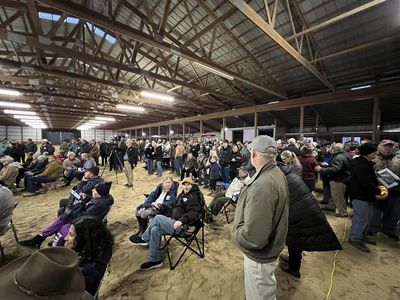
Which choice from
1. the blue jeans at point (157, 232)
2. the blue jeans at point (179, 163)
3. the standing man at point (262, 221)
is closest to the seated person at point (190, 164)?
the blue jeans at point (179, 163)

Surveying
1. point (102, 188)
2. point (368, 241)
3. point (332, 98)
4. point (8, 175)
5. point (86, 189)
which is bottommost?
point (368, 241)

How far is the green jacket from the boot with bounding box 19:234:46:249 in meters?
2.95

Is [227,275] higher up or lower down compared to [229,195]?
lower down

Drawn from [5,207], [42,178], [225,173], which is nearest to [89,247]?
[5,207]

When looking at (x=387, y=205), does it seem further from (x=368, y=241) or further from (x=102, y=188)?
(x=102, y=188)

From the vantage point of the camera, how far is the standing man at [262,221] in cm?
125

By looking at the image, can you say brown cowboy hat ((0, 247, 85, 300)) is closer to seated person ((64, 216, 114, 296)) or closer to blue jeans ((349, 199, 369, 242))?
seated person ((64, 216, 114, 296))

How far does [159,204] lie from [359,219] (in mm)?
2853

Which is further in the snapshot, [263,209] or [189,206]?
[189,206]

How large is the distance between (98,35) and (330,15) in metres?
8.16

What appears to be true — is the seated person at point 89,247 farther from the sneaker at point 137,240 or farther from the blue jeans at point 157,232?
the sneaker at point 137,240

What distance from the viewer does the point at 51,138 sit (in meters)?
28.7

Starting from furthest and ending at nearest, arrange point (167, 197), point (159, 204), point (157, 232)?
point (167, 197) → point (159, 204) → point (157, 232)

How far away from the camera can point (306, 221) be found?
→ 1937 mm
